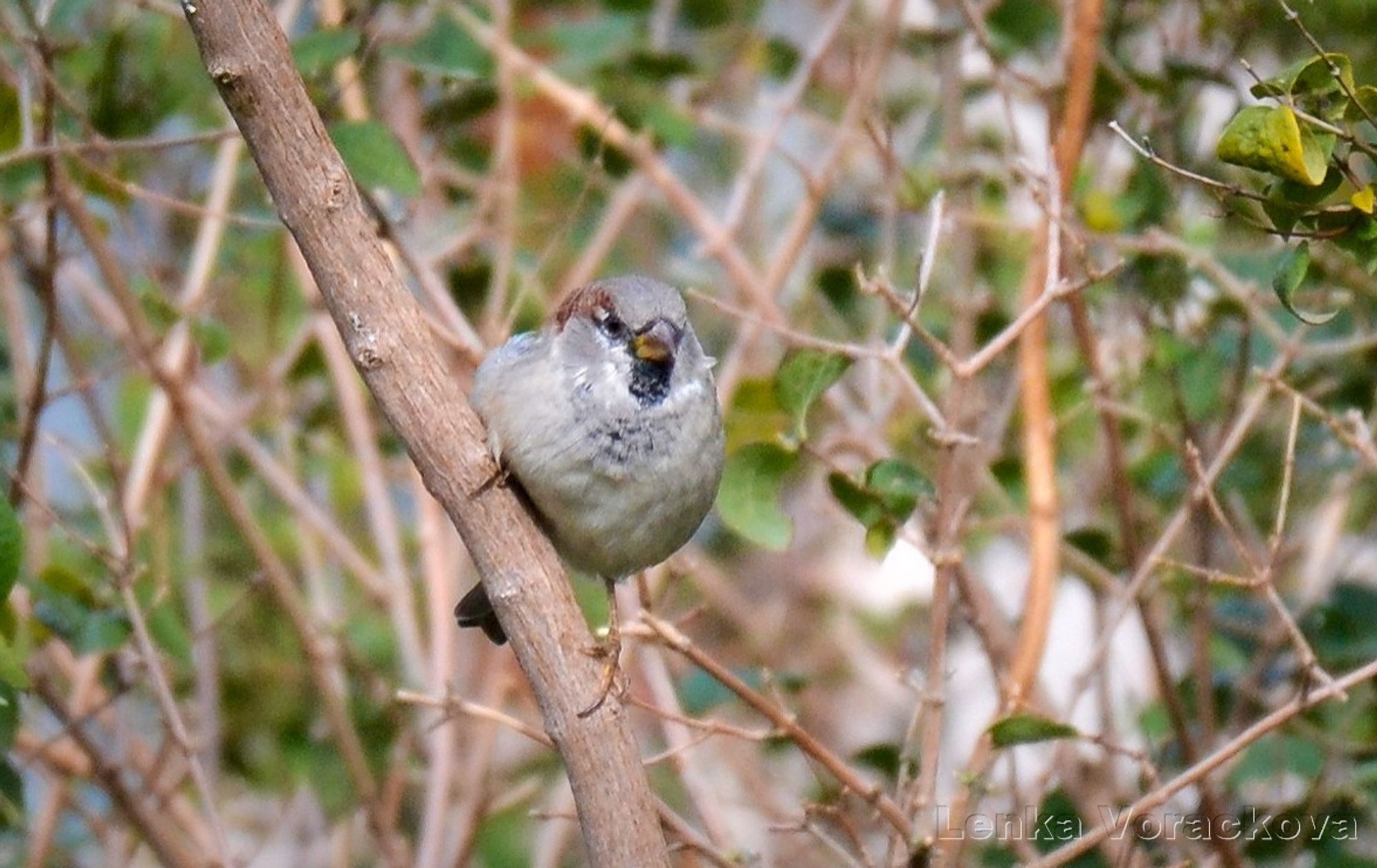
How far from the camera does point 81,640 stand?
230 centimetres

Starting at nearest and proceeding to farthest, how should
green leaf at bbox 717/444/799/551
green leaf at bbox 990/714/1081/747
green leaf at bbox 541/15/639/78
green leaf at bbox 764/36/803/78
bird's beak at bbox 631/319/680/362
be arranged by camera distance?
green leaf at bbox 990/714/1081/747 < bird's beak at bbox 631/319/680/362 < green leaf at bbox 717/444/799/551 < green leaf at bbox 541/15/639/78 < green leaf at bbox 764/36/803/78

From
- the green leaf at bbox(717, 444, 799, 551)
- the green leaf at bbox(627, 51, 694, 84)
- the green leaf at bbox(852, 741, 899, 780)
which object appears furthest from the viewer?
the green leaf at bbox(627, 51, 694, 84)

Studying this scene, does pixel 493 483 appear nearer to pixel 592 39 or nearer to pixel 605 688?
pixel 605 688

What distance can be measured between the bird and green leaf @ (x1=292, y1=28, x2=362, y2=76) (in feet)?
1.60

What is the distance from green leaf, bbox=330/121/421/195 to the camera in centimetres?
217

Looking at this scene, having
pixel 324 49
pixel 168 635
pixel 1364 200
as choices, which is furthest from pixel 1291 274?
pixel 168 635

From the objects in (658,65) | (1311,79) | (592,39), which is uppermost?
(1311,79)

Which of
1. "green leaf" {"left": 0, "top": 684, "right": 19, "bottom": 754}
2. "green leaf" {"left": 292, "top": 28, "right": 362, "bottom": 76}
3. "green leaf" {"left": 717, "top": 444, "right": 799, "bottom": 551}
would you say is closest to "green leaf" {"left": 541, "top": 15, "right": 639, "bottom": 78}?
"green leaf" {"left": 292, "top": 28, "right": 362, "bottom": 76}

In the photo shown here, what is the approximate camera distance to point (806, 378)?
2016 millimetres

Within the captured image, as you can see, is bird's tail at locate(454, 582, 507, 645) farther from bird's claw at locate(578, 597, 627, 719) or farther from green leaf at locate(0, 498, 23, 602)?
green leaf at locate(0, 498, 23, 602)

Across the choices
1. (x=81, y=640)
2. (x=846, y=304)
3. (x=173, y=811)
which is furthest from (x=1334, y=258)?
(x=173, y=811)

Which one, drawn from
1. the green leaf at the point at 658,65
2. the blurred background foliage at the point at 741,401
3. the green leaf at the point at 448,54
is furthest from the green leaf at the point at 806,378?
the green leaf at the point at 658,65

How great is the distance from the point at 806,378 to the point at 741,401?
1.53 ft

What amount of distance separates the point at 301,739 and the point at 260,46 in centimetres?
190
